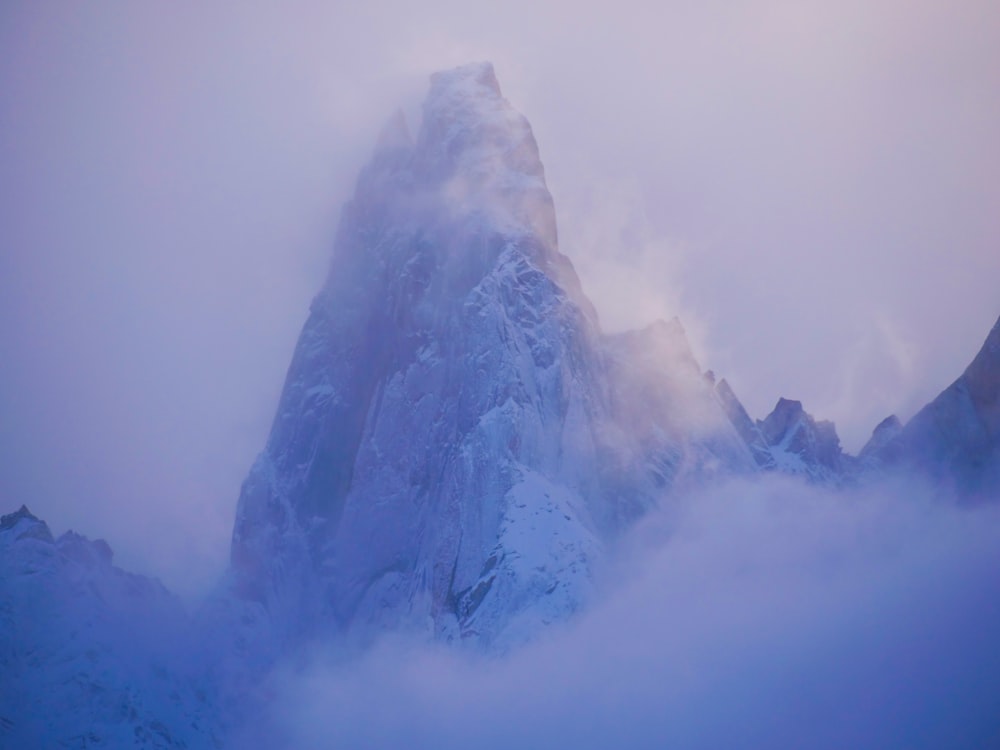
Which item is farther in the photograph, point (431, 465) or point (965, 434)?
point (965, 434)

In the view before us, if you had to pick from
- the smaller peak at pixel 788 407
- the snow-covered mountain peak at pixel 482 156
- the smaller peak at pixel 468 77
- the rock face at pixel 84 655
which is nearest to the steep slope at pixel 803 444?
the smaller peak at pixel 788 407

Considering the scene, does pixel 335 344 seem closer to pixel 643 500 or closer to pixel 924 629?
pixel 643 500

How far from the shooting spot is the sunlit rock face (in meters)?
121

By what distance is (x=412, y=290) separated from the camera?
491 feet

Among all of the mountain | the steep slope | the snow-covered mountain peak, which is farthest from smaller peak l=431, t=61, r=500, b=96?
the mountain

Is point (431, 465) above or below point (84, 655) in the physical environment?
above

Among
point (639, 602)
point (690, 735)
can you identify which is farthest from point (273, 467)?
point (690, 735)

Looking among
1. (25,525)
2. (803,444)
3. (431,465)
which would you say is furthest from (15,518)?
(803,444)

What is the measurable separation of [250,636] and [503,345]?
49.2 m

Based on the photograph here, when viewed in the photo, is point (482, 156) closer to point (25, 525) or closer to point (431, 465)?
point (431, 465)

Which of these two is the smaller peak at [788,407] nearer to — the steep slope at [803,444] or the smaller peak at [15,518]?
the steep slope at [803,444]

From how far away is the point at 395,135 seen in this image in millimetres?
175125

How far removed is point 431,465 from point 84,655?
146 feet

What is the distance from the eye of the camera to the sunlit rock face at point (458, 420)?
397 ft
